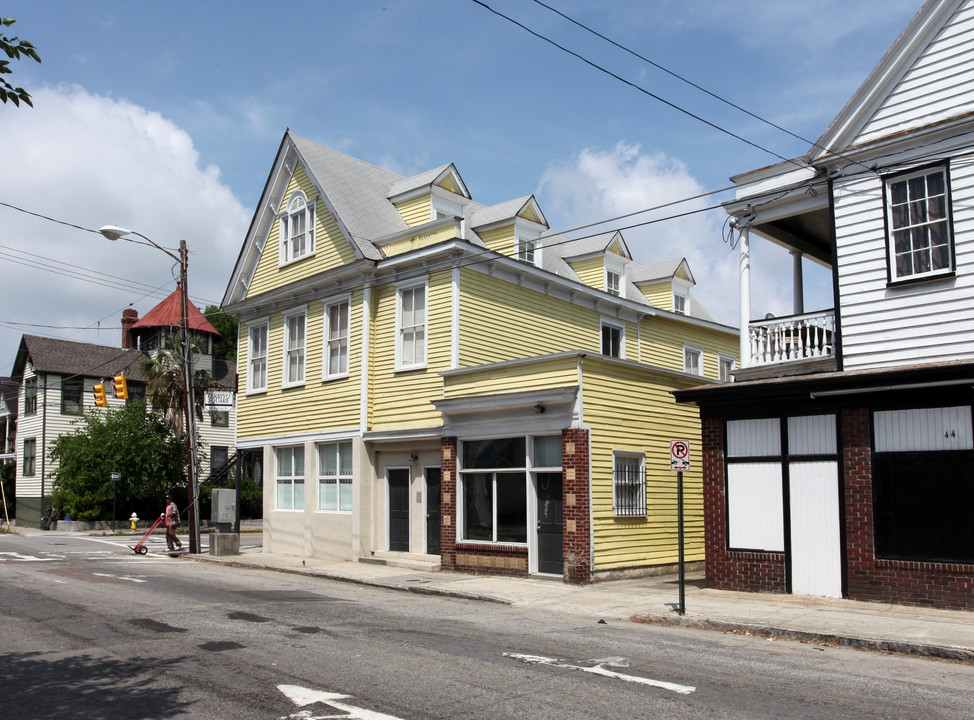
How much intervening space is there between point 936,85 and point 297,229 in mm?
17530

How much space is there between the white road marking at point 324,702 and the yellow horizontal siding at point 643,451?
1020 cm

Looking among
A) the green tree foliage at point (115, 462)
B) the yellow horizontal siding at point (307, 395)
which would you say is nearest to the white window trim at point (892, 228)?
the yellow horizontal siding at point (307, 395)

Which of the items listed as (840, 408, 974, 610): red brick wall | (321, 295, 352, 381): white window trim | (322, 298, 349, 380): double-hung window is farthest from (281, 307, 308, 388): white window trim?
(840, 408, 974, 610): red brick wall

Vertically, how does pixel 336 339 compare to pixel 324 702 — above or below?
above

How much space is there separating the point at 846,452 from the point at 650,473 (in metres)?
5.83

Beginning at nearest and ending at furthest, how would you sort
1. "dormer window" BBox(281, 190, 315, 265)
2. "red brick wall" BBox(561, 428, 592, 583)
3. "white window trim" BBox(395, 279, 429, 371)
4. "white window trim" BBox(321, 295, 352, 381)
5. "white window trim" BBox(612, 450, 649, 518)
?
"red brick wall" BBox(561, 428, 592, 583)
"white window trim" BBox(612, 450, 649, 518)
"white window trim" BBox(395, 279, 429, 371)
"white window trim" BBox(321, 295, 352, 381)
"dormer window" BBox(281, 190, 315, 265)

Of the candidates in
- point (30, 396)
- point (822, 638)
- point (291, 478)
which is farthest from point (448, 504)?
point (30, 396)

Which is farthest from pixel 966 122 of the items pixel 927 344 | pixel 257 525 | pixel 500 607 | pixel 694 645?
pixel 257 525

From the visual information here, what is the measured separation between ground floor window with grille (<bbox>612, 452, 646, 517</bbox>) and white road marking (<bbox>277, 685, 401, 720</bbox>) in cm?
1099

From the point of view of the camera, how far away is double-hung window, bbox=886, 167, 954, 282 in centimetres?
1353

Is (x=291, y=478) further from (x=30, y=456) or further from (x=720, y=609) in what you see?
(x=30, y=456)

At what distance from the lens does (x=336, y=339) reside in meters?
23.7

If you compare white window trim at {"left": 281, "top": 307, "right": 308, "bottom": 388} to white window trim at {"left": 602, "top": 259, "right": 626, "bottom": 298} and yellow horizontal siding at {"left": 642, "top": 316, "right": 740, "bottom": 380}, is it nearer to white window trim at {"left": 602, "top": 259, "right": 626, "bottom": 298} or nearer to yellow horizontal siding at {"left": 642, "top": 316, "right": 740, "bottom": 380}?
white window trim at {"left": 602, "top": 259, "right": 626, "bottom": 298}

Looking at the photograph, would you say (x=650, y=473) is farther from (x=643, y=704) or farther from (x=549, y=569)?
(x=643, y=704)
